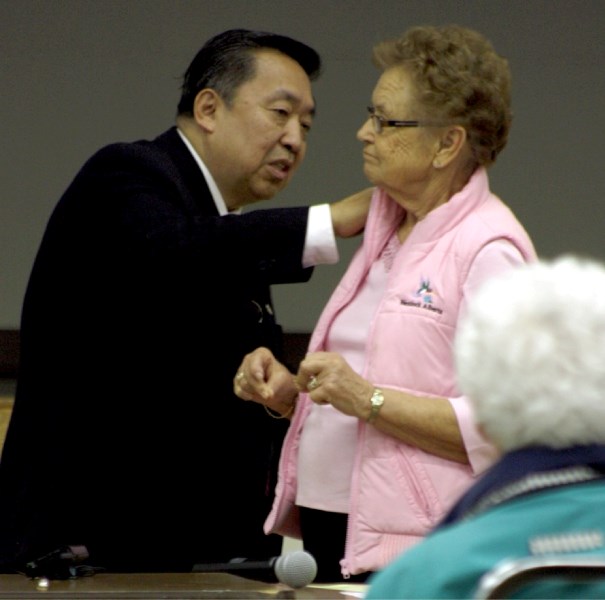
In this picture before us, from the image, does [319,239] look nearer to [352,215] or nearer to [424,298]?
[352,215]

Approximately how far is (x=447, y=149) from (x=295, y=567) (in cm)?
88

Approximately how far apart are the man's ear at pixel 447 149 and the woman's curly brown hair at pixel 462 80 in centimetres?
2

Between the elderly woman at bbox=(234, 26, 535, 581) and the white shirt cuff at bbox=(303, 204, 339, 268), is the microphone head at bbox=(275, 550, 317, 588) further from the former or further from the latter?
the white shirt cuff at bbox=(303, 204, 339, 268)

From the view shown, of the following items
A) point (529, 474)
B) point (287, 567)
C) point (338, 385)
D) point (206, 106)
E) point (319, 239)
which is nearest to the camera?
point (529, 474)

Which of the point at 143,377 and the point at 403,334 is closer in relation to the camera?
the point at 403,334

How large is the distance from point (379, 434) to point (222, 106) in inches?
39.5

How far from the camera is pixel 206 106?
10.6 feet

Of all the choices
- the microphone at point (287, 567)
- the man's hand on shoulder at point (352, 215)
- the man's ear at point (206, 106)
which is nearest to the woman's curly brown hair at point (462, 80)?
the man's hand on shoulder at point (352, 215)

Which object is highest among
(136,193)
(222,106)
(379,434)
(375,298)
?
(222,106)

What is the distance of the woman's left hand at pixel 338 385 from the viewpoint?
8.15 feet

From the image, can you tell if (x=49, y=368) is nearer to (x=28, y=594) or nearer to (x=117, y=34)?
(x=28, y=594)

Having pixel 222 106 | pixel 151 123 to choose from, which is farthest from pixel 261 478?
pixel 151 123

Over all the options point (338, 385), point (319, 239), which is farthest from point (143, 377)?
point (338, 385)

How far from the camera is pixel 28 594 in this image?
220 centimetres
